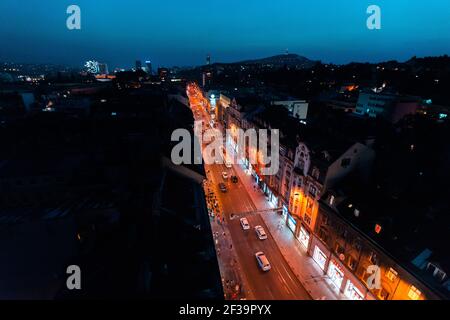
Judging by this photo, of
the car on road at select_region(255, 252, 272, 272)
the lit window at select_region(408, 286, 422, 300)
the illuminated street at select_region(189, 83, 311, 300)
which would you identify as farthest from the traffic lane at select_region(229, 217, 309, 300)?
the lit window at select_region(408, 286, 422, 300)

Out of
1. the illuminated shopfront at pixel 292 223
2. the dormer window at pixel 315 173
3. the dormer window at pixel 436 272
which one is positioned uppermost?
the dormer window at pixel 315 173

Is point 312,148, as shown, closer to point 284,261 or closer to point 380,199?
point 380,199

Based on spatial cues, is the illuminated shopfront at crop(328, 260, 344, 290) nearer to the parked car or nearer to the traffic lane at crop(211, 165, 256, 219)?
the traffic lane at crop(211, 165, 256, 219)

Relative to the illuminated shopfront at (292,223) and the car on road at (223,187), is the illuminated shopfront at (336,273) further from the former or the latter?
the car on road at (223,187)

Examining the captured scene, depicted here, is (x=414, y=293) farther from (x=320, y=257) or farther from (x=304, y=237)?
(x=304, y=237)

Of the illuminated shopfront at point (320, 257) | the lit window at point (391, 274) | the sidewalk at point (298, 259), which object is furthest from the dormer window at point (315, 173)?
the lit window at point (391, 274)

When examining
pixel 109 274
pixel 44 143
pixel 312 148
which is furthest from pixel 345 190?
pixel 44 143
